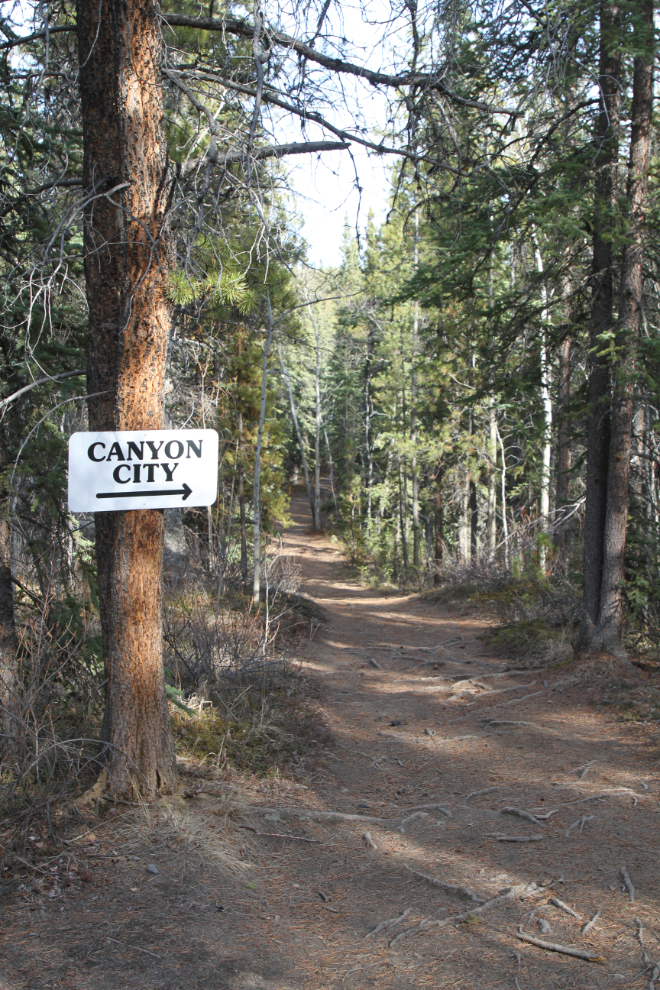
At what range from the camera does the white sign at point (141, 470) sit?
3.83 m

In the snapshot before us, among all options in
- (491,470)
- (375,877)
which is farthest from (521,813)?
(491,470)

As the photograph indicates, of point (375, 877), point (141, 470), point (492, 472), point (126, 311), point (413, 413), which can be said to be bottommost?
point (375, 877)

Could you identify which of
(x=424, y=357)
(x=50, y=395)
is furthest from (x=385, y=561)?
(x=50, y=395)

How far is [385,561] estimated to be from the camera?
2511cm

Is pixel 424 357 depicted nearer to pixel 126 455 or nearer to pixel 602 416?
pixel 602 416

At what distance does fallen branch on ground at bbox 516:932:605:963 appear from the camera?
3.26 meters

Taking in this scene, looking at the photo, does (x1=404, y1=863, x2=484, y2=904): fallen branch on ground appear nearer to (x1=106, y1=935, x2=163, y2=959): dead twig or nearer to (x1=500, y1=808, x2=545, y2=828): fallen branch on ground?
(x1=500, y1=808, x2=545, y2=828): fallen branch on ground

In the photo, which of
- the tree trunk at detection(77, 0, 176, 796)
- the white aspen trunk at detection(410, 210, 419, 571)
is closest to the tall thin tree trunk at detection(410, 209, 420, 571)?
the white aspen trunk at detection(410, 210, 419, 571)

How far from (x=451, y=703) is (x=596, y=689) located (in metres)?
1.56

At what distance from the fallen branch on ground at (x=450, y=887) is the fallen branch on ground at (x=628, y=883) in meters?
0.78

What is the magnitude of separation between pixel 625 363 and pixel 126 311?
224 inches

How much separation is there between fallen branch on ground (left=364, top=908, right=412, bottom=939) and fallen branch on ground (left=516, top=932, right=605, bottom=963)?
56 cm

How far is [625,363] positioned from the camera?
304 inches

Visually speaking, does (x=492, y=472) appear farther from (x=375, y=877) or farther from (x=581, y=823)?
(x=375, y=877)
